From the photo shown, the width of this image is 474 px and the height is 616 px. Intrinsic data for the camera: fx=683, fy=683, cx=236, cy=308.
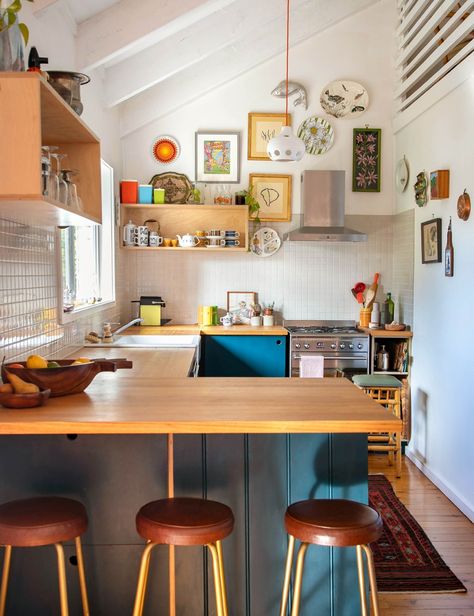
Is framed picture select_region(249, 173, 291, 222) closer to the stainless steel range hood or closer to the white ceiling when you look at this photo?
the stainless steel range hood

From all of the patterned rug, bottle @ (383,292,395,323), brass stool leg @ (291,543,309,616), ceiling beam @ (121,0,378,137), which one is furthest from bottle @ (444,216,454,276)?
brass stool leg @ (291,543,309,616)

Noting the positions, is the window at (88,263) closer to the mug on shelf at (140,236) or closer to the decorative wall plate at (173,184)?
the mug on shelf at (140,236)

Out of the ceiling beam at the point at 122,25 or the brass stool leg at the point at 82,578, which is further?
the ceiling beam at the point at 122,25

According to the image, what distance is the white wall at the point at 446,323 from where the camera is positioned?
4.10m

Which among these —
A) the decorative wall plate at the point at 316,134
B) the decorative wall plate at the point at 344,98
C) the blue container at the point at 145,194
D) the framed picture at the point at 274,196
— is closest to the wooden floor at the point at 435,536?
the framed picture at the point at 274,196

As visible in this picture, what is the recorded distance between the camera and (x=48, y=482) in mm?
2391

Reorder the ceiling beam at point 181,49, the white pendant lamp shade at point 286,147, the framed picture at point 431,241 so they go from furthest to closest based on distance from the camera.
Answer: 1. the ceiling beam at point 181,49
2. the framed picture at point 431,241
3. the white pendant lamp shade at point 286,147

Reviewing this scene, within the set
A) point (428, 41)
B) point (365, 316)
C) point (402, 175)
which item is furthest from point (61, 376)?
point (428, 41)

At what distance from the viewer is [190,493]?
7.93 feet

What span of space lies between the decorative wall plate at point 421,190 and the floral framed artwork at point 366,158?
33.2 inches

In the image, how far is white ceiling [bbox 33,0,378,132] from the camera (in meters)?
3.92

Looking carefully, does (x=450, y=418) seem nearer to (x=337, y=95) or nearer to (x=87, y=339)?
(x=87, y=339)

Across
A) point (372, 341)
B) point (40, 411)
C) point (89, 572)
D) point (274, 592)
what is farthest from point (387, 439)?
point (40, 411)

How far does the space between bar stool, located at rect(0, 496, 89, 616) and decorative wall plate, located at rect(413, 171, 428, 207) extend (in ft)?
12.1
